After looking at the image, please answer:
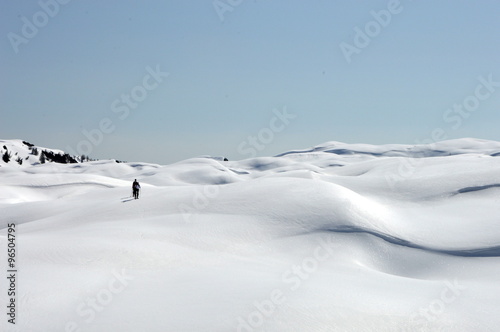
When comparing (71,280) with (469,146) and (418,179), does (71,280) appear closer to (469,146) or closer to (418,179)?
(418,179)

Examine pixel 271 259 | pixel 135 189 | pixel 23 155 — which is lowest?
pixel 271 259

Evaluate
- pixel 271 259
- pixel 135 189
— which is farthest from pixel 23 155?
pixel 271 259

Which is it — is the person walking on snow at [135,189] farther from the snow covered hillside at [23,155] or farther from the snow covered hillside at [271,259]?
the snow covered hillside at [23,155]

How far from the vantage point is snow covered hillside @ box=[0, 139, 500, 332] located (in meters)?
6.89

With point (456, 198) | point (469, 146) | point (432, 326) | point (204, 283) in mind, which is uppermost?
point (469, 146)

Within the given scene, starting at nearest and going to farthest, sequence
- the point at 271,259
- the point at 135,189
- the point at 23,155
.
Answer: the point at 271,259
the point at 135,189
the point at 23,155

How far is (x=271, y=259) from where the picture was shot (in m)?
11.5

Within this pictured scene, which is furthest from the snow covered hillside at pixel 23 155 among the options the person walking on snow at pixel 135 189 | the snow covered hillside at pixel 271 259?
the person walking on snow at pixel 135 189

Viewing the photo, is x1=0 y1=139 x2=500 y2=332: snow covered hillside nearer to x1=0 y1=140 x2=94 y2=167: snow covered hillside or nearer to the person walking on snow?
the person walking on snow

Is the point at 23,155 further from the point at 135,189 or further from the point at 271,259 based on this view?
the point at 271,259

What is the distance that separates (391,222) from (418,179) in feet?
30.7

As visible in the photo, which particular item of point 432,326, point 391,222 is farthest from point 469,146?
point 432,326

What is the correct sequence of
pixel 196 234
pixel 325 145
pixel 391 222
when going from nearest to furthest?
pixel 196 234
pixel 391 222
pixel 325 145

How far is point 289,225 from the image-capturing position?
14.3m
